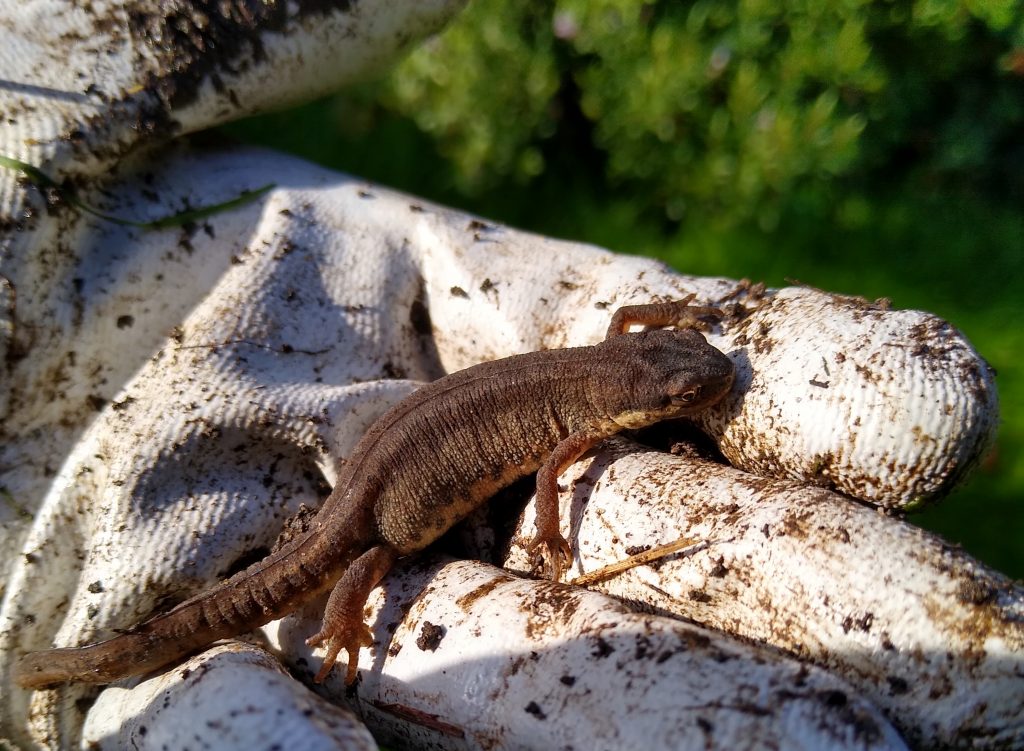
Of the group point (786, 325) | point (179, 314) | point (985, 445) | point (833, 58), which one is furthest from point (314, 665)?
point (833, 58)

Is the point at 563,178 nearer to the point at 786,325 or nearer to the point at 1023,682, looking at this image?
the point at 786,325

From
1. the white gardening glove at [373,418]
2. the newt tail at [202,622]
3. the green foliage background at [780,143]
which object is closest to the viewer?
the white gardening glove at [373,418]

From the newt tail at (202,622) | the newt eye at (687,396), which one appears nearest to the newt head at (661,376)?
the newt eye at (687,396)

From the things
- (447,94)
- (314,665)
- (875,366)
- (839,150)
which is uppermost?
(447,94)

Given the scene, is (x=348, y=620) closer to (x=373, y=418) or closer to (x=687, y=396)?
(x=373, y=418)

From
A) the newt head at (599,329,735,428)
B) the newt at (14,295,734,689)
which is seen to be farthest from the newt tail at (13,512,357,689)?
the newt head at (599,329,735,428)

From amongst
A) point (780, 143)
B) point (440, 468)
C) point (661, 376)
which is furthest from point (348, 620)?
point (780, 143)

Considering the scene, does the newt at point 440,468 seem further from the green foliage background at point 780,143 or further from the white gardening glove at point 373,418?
the green foliage background at point 780,143

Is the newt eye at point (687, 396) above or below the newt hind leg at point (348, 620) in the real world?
above

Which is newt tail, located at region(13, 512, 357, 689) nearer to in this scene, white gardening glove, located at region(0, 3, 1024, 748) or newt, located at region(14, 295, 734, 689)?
newt, located at region(14, 295, 734, 689)
